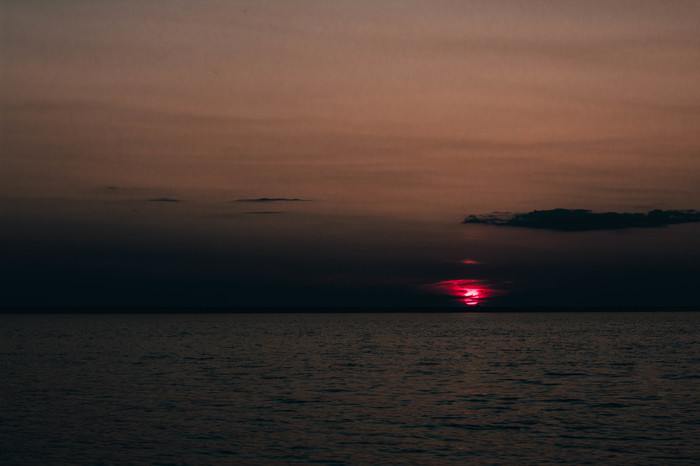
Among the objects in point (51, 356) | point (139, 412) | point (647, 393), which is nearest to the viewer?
point (139, 412)

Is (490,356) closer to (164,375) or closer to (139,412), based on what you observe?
(164,375)

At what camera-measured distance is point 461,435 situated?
36219 millimetres

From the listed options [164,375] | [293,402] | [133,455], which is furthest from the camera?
[164,375]

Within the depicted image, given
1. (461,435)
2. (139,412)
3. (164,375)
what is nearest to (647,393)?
(461,435)

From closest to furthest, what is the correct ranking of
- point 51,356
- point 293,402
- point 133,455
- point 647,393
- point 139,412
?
point 133,455 → point 139,412 → point 293,402 → point 647,393 → point 51,356

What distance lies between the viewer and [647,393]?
51.9 metres

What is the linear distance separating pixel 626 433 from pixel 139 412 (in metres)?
25.8

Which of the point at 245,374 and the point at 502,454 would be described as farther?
the point at 245,374

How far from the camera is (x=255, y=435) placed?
36.2m

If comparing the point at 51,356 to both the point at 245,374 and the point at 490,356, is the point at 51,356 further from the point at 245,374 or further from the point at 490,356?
the point at 490,356

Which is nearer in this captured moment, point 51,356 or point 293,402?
point 293,402

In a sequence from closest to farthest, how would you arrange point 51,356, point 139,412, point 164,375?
point 139,412, point 164,375, point 51,356

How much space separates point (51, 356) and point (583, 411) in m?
Answer: 64.3

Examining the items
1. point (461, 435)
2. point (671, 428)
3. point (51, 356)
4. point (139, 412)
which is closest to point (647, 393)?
point (671, 428)
